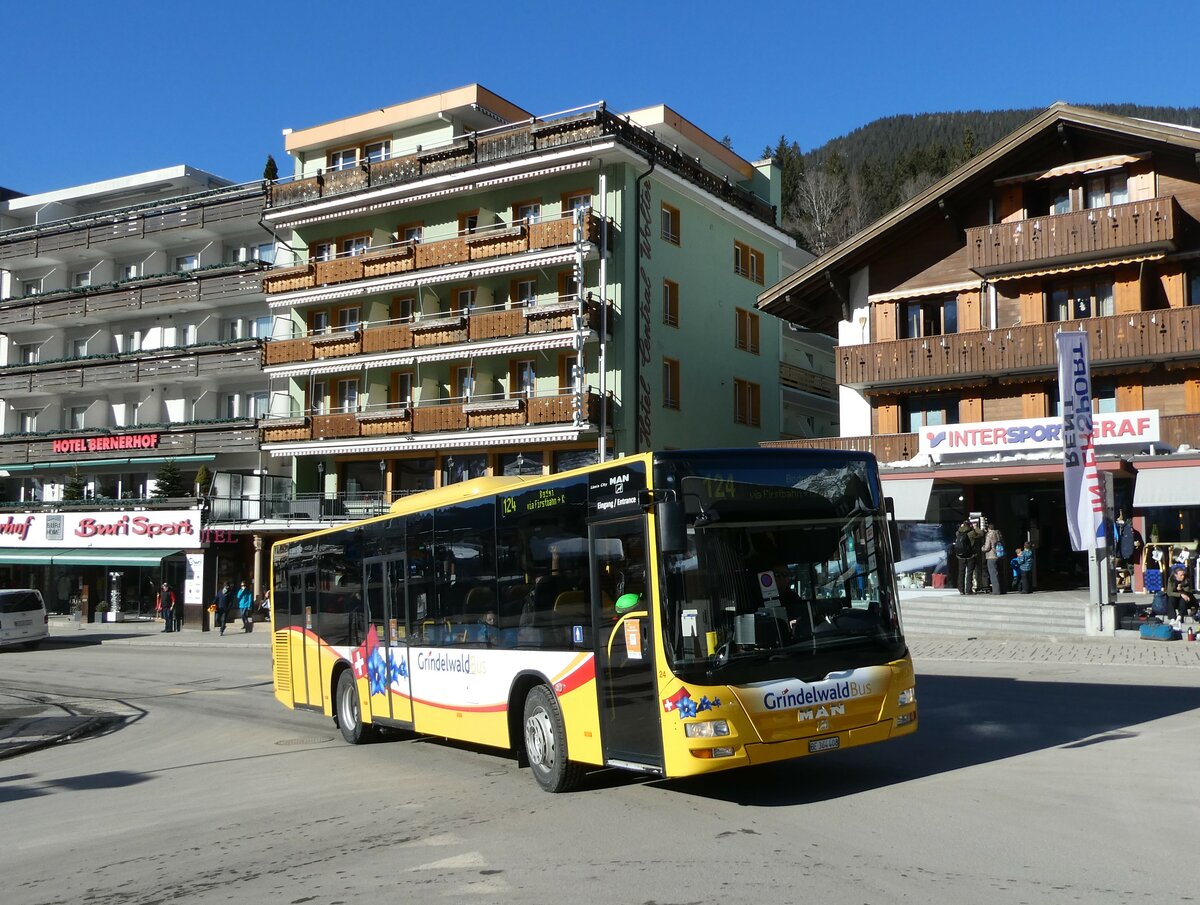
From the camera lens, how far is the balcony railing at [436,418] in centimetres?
3922

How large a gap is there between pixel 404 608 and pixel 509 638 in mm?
2731

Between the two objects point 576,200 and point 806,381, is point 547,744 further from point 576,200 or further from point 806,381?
point 806,381

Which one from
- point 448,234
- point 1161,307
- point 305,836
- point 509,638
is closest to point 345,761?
point 509,638

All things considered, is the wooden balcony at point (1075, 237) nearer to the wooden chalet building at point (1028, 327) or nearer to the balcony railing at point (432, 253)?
the wooden chalet building at point (1028, 327)

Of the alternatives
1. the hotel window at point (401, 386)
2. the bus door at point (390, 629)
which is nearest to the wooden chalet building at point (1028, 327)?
the hotel window at point (401, 386)

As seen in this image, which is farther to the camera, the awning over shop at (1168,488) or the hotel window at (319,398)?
the hotel window at (319,398)

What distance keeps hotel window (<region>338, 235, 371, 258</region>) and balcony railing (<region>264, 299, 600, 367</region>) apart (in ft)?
11.0

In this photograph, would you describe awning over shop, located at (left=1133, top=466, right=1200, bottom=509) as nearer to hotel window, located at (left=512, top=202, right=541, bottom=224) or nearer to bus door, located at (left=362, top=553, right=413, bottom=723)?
hotel window, located at (left=512, top=202, right=541, bottom=224)

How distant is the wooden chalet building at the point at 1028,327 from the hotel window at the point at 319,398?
18.6 meters

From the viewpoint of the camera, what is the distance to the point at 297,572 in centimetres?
1728

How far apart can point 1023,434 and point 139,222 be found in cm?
3916

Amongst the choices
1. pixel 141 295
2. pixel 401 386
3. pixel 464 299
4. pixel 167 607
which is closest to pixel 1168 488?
pixel 464 299

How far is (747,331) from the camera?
46.5m

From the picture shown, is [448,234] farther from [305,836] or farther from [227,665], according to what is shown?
[305,836]
